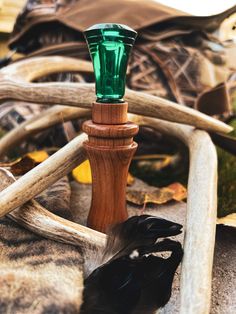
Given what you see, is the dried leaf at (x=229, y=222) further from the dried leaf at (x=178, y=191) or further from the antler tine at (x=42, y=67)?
the antler tine at (x=42, y=67)

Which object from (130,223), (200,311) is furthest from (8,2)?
(200,311)

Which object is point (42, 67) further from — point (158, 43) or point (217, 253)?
point (217, 253)

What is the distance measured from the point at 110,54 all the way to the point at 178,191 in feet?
1.72

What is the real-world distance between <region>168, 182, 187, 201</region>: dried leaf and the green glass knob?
1.41 ft

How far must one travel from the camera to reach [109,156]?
0.69 meters

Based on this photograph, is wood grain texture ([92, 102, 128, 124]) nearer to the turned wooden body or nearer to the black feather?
the turned wooden body

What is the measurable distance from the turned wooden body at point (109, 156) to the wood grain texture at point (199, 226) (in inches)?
5.2

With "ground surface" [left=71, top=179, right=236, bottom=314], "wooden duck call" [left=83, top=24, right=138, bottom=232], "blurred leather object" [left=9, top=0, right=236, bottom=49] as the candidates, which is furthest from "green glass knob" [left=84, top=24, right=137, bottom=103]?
"blurred leather object" [left=9, top=0, right=236, bottom=49]

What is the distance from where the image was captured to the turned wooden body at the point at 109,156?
2.23 ft

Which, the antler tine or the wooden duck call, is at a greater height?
the wooden duck call

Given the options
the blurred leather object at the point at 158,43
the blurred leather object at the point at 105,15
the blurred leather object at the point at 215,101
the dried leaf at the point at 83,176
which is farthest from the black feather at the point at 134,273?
Result: the blurred leather object at the point at 105,15

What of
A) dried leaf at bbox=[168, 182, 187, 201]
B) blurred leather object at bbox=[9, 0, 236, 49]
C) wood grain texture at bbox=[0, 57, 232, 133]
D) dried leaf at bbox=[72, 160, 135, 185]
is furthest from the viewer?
blurred leather object at bbox=[9, 0, 236, 49]

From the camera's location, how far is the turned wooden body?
0.68 meters

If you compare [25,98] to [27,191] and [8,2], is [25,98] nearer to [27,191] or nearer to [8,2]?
[27,191]
